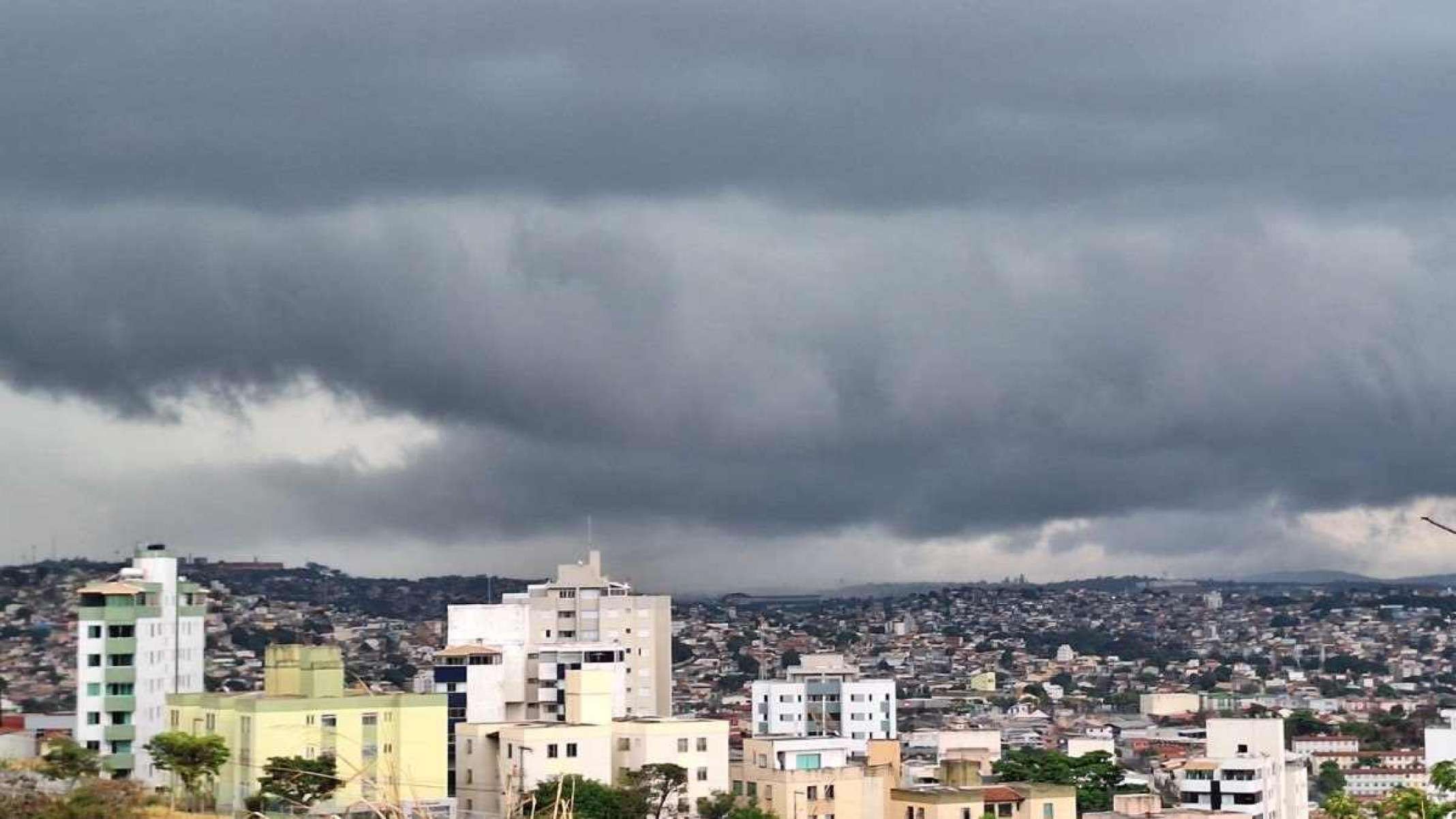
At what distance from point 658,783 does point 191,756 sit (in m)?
12.3

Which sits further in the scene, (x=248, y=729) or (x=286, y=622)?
(x=286, y=622)

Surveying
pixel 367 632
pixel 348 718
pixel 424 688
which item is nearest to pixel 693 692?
pixel 367 632

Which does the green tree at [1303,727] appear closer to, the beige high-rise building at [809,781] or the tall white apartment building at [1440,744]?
the tall white apartment building at [1440,744]

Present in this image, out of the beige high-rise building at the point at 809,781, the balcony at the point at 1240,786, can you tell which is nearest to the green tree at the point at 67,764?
the beige high-rise building at the point at 809,781

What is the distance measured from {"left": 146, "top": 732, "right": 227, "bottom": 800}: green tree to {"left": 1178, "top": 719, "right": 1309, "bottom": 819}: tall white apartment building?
105 feet

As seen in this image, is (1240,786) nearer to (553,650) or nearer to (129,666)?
(553,650)

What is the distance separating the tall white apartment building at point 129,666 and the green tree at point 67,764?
174 inches

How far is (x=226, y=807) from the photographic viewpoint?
53.9 metres

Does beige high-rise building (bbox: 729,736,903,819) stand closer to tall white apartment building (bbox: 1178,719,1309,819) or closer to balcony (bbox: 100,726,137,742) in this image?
tall white apartment building (bbox: 1178,719,1309,819)

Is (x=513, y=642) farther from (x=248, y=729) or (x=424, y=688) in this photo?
(x=248, y=729)

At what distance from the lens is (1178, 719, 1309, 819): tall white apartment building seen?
7306cm

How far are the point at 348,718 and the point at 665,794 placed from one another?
8.41 meters

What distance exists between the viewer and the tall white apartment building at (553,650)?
72.4 metres

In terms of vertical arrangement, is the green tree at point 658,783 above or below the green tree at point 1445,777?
below
